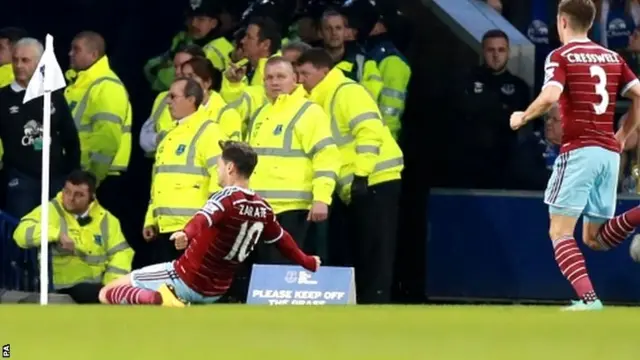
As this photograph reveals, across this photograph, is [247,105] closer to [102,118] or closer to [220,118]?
[220,118]

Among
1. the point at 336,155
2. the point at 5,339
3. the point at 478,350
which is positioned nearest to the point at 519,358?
the point at 478,350

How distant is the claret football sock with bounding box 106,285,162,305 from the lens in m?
13.7

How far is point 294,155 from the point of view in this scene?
1581cm

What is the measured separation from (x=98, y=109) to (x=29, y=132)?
0.64 metres

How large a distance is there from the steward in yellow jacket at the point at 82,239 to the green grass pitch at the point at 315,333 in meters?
2.92

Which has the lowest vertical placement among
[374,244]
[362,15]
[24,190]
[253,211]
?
[374,244]

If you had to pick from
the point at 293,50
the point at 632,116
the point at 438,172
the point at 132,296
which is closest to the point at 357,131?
the point at 293,50

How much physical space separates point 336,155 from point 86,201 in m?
2.17

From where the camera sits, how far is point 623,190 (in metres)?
17.6

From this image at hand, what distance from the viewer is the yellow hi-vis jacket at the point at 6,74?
687 inches

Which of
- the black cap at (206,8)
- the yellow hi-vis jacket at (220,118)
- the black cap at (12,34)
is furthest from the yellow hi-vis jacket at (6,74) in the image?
the black cap at (206,8)

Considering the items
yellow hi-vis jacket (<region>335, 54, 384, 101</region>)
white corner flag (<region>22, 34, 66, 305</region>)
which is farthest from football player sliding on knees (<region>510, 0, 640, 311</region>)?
yellow hi-vis jacket (<region>335, 54, 384, 101</region>)

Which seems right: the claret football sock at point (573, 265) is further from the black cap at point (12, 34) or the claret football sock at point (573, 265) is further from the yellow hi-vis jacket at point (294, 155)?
the black cap at point (12, 34)

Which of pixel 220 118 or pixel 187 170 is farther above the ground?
pixel 220 118
